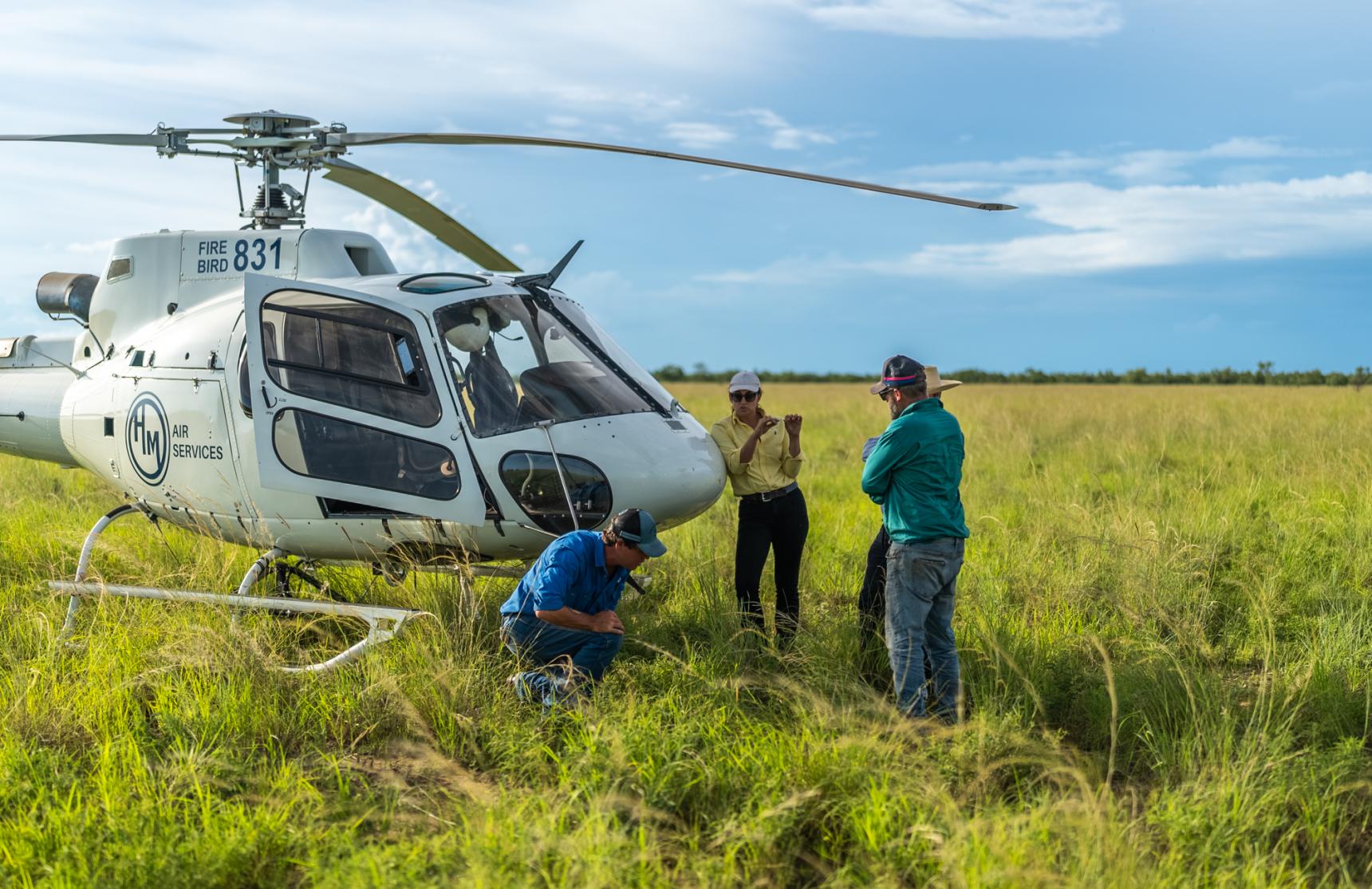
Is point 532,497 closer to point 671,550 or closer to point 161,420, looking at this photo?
point 161,420

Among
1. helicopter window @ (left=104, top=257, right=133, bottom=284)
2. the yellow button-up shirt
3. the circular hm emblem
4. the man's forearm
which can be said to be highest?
helicopter window @ (left=104, top=257, right=133, bottom=284)

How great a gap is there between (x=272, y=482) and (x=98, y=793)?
76.0 inches

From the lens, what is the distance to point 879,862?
3.85m

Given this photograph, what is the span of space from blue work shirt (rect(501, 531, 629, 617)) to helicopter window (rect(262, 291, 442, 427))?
1.06m

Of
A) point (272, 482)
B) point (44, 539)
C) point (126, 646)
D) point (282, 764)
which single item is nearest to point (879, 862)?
point (282, 764)

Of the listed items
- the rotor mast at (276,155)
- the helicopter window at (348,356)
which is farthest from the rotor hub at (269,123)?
the helicopter window at (348,356)

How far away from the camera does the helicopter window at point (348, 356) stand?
593 cm

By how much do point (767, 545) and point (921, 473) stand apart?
1.53 metres

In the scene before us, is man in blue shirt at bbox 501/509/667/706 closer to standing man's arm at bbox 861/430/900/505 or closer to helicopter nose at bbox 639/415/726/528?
helicopter nose at bbox 639/415/726/528

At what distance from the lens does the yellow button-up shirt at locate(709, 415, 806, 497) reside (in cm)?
639

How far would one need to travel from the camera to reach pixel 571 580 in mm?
5344

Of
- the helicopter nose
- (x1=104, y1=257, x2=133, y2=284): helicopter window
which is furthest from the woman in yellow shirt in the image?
(x1=104, y1=257, x2=133, y2=284): helicopter window

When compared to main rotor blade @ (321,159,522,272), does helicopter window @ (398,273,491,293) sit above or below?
below

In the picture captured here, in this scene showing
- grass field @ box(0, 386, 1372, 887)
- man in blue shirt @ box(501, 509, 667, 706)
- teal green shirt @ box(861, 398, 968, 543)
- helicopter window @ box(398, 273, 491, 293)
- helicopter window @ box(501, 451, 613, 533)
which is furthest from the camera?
helicopter window @ box(398, 273, 491, 293)
